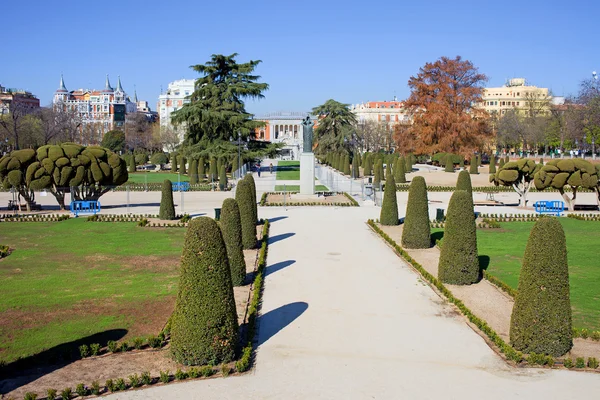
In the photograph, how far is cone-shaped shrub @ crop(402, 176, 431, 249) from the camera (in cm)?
1755

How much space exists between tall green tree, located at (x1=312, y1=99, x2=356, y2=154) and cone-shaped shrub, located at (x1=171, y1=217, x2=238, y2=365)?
61.1 meters

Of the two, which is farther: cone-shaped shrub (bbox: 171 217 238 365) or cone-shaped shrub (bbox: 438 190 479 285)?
cone-shaped shrub (bbox: 438 190 479 285)

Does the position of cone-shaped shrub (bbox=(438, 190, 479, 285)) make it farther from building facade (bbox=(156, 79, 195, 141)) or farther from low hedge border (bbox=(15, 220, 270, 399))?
building facade (bbox=(156, 79, 195, 141))

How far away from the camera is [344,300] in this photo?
12.2 meters

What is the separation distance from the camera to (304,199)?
3072 centimetres

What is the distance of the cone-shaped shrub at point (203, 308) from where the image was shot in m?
8.51

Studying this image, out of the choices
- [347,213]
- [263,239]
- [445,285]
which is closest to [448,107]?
[347,213]

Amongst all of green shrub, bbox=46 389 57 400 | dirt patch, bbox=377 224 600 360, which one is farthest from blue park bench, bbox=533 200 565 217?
green shrub, bbox=46 389 57 400

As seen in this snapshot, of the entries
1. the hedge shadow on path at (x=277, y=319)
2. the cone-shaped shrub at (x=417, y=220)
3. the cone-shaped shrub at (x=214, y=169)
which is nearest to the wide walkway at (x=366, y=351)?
the hedge shadow on path at (x=277, y=319)

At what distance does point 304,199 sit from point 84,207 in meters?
10.9

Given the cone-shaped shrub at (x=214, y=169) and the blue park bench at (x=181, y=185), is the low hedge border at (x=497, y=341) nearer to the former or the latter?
the blue park bench at (x=181, y=185)

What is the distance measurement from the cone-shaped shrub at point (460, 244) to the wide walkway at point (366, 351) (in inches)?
30.8

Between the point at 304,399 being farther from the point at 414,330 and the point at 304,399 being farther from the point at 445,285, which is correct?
the point at 445,285

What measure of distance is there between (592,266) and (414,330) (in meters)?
7.53
